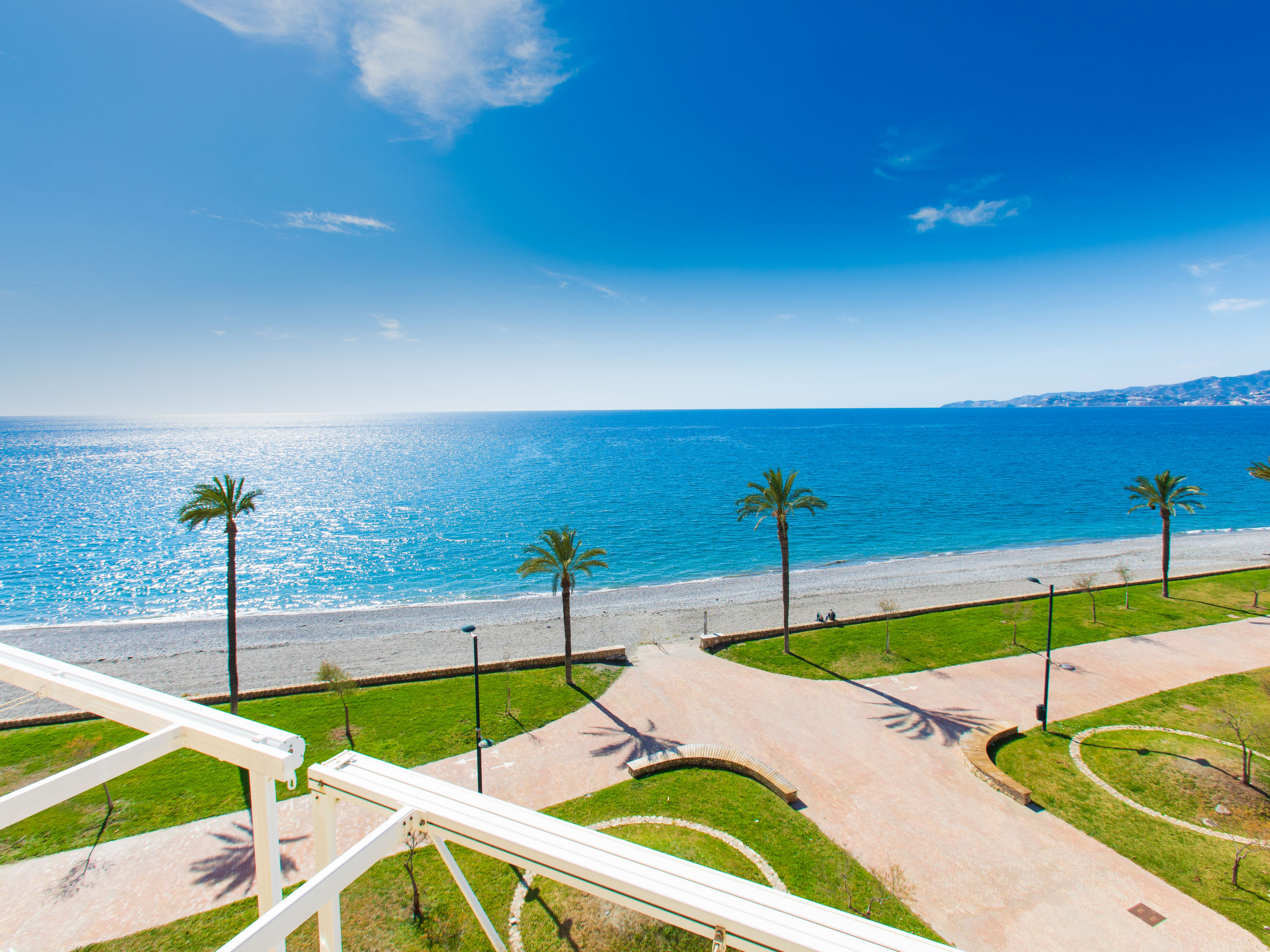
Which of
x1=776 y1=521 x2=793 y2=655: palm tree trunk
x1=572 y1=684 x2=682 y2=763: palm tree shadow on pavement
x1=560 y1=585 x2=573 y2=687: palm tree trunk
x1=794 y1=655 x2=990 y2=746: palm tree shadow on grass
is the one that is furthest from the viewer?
x1=776 y1=521 x2=793 y2=655: palm tree trunk

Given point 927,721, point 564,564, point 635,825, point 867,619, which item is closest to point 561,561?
point 564,564

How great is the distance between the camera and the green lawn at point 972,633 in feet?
86.6

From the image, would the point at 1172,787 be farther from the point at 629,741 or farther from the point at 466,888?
the point at 466,888

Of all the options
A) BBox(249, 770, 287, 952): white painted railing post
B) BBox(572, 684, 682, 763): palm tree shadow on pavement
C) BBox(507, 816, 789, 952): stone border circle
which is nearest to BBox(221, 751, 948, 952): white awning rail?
BBox(249, 770, 287, 952): white painted railing post

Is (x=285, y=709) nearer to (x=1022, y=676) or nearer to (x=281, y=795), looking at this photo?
(x=281, y=795)

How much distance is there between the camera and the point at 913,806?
1664 centimetres

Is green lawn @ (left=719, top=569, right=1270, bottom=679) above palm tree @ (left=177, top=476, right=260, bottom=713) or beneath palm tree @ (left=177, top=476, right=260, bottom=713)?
beneath

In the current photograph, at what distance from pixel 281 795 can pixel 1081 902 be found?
2233 cm

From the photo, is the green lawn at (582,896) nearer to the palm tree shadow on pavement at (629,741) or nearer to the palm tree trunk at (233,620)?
the palm tree shadow on pavement at (629,741)

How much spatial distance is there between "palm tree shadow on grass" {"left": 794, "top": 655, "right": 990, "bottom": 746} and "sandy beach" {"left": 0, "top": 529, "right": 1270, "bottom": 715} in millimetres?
12124

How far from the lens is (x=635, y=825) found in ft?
51.7

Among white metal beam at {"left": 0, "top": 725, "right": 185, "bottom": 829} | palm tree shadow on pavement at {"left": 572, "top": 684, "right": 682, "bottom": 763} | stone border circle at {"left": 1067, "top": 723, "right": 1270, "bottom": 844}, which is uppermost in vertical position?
white metal beam at {"left": 0, "top": 725, "right": 185, "bottom": 829}

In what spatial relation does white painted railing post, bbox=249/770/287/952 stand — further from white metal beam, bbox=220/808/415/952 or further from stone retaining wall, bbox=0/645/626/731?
stone retaining wall, bbox=0/645/626/731

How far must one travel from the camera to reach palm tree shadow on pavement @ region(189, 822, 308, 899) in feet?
46.1
